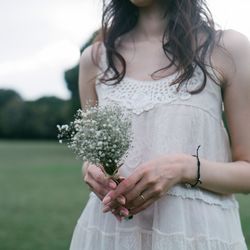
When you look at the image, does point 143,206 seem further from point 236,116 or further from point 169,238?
point 236,116

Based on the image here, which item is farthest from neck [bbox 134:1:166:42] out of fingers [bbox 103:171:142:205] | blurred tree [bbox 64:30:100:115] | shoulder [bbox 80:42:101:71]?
blurred tree [bbox 64:30:100:115]

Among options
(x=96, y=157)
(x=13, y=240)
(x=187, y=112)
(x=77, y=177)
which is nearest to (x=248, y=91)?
(x=187, y=112)

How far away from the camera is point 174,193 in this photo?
1.73m

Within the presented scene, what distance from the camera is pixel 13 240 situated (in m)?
7.59

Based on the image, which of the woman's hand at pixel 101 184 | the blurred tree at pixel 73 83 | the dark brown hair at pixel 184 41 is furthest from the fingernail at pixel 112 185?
the blurred tree at pixel 73 83

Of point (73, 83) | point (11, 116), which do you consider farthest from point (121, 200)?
point (11, 116)

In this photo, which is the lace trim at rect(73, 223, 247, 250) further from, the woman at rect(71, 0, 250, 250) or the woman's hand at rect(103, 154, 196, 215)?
the woman's hand at rect(103, 154, 196, 215)

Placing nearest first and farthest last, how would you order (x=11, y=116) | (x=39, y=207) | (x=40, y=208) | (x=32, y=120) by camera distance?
(x=40, y=208) < (x=39, y=207) < (x=32, y=120) < (x=11, y=116)

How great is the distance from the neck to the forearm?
48cm

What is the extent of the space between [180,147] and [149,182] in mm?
198

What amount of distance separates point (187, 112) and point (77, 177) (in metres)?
14.7

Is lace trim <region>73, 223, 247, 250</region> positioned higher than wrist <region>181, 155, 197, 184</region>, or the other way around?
wrist <region>181, 155, 197, 184</region>

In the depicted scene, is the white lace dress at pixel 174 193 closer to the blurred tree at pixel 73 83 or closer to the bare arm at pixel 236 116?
the bare arm at pixel 236 116

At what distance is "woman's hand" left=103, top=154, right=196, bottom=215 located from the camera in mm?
1624
